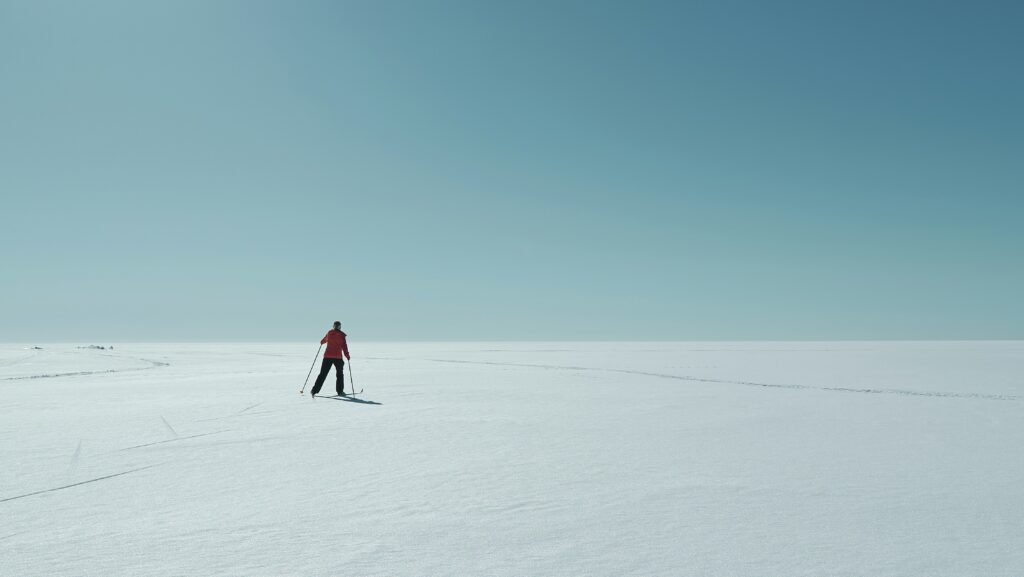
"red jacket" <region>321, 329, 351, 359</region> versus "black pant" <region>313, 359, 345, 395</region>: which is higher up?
"red jacket" <region>321, 329, 351, 359</region>

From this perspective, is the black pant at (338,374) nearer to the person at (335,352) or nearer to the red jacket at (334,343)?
the person at (335,352)

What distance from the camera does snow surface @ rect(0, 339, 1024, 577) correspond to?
3.82 meters

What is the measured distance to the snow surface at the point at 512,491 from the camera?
3816 millimetres

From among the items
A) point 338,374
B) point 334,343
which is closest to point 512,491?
point 338,374

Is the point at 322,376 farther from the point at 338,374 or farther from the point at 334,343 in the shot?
the point at 334,343

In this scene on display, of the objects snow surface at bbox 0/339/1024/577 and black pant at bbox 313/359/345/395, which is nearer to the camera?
snow surface at bbox 0/339/1024/577

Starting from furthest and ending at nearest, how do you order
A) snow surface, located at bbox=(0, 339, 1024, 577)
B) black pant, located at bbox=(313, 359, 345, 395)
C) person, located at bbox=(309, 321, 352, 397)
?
person, located at bbox=(309, 321, 352, 397) → black pant, located at bbox=(313, 359, 345, 395) → snow surface, located at bbox=(0, 339, 1024, 577)

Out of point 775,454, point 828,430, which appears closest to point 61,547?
point 775,454

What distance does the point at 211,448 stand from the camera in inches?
289

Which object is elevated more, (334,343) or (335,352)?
(334,343)

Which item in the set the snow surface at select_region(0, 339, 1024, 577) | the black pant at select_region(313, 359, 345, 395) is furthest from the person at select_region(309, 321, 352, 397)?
the snow surface at select_region(0, 339, 1024, 577)

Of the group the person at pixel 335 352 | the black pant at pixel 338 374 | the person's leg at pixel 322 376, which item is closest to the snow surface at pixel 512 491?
the person's leg at pixel 322 376

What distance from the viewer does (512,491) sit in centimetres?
538

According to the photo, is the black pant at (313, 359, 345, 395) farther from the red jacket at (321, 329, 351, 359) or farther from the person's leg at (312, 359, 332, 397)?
the red jacket at (321, 329, 351, 359)
